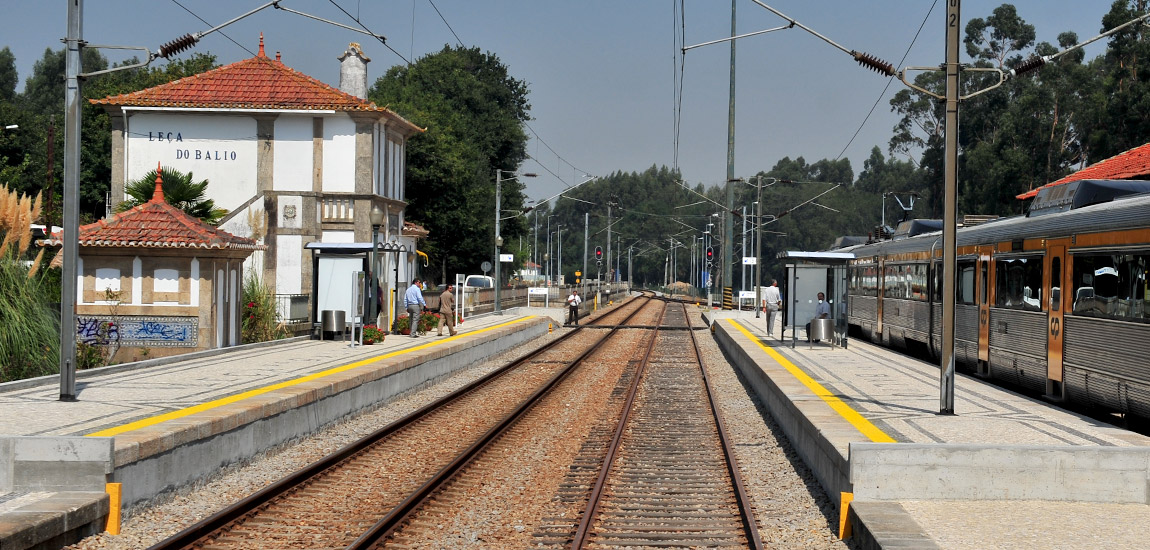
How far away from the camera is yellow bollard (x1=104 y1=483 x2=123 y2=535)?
884cm

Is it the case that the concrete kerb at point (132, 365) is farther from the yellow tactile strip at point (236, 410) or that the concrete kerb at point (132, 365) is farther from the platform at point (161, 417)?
the yellow tactile strip at point (236, 410)

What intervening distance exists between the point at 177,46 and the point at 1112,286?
11570 mm

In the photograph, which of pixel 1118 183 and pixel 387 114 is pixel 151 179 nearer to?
pixel 387 114

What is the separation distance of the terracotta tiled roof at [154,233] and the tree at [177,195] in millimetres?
7351

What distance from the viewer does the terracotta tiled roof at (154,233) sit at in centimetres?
1975

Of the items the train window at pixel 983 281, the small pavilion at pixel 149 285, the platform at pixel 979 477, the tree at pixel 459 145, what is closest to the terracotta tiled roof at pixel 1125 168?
the train window at pixel 983 281

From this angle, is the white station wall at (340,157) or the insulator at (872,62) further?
the white station wall at (340,157)

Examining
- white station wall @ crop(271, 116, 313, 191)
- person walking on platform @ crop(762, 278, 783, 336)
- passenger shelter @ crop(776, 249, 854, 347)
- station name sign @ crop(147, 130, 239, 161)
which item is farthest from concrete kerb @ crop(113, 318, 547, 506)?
station name sign @ crop(147, 130, 239, 161)

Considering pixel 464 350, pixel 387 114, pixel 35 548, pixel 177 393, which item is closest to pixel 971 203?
pixel 387 114

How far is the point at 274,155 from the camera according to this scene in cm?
3384

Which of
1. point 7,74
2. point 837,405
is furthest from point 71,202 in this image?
point 7,74

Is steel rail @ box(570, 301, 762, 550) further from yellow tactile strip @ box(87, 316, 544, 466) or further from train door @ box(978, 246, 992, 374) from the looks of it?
train door @ box(978, 246, 992, 374)

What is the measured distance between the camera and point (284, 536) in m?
8.91

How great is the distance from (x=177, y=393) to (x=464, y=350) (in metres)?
12.2
